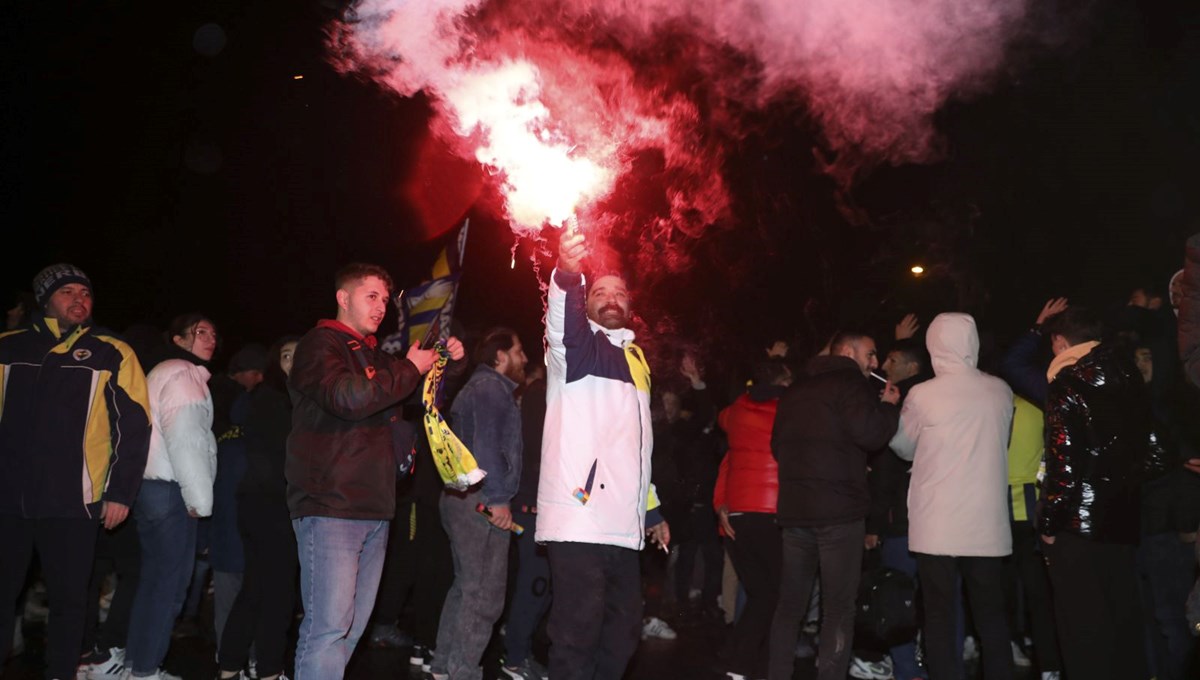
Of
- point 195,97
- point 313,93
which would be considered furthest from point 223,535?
point 195,97

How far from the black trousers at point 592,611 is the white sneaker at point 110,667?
3679 mm

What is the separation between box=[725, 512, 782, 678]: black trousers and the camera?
6898mm

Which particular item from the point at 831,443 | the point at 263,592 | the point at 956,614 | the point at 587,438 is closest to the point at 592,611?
the point at 587,438

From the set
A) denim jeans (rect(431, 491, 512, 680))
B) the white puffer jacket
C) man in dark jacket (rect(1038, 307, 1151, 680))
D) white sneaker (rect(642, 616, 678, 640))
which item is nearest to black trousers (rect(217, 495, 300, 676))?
the white puffer jacket

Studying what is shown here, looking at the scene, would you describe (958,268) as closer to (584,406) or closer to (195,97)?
(584,406)

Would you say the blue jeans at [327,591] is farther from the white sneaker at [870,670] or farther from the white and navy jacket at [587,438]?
the white sneaker at [870,670]

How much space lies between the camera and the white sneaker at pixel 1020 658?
794 centimetres

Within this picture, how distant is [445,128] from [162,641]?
157 inches

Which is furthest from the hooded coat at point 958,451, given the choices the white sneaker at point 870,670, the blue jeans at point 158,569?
the blue jeans at point 158,569

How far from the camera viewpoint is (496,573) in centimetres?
638

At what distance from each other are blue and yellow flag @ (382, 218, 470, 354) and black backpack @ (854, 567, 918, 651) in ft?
11.4

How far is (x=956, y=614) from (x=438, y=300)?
3918 millimetres

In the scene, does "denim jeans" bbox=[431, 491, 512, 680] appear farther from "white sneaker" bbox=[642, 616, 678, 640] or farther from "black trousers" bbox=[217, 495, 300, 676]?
"white sneaker" bbox=[642, 616, 678, 640]

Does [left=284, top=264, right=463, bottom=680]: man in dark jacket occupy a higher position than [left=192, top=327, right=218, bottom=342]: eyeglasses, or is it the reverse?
[left=192, top=327, right=218, bottom=342]: eyeglasses
